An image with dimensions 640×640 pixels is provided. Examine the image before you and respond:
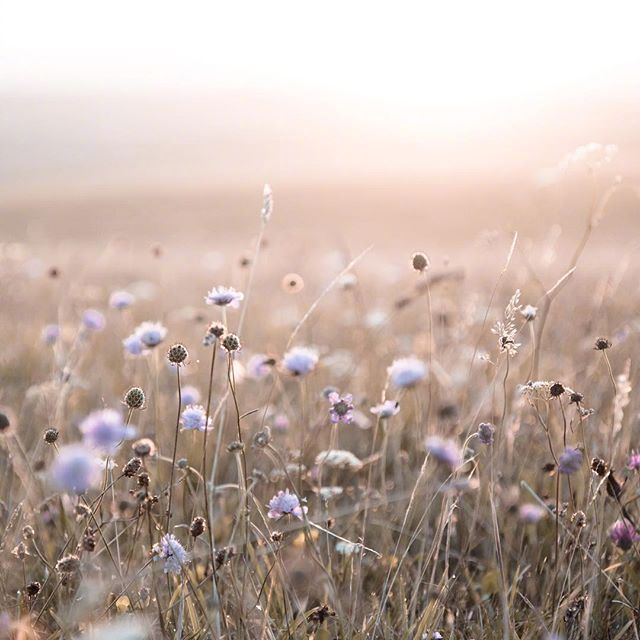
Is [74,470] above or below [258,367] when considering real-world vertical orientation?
above

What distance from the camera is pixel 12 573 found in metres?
1.64

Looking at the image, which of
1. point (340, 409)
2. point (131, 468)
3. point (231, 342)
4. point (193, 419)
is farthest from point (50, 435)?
point (340, 409)

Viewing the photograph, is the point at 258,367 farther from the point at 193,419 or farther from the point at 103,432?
the point at 103,432

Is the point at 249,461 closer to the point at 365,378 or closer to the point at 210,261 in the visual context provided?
the point at 365,378

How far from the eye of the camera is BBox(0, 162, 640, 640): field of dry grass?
4.57 ft

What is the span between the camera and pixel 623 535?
163cm

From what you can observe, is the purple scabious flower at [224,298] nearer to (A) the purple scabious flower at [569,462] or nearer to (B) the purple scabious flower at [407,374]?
(B) the purple scabious flower at [407,374]

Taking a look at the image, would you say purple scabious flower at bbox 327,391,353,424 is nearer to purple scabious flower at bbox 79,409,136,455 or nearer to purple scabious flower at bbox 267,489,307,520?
purple scabious flower at bbox 267,489,307,520

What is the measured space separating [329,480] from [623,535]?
839 mm

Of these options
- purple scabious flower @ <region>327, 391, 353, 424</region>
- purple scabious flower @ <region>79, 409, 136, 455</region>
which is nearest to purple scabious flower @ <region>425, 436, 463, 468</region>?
purple scabious flower @ <region>327, 391, 353, 424</region>

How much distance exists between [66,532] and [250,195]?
24.4 meters

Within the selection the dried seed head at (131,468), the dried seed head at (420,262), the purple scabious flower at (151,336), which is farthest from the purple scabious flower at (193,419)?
the dried seed head at (420,262)

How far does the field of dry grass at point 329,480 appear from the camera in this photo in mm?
1393

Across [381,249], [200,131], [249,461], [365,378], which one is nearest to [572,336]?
[365,378]
